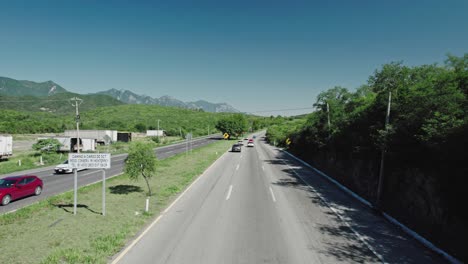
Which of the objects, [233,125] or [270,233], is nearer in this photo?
[270,233]

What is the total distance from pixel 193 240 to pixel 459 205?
10.1 metres

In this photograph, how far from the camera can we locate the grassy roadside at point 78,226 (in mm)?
8203

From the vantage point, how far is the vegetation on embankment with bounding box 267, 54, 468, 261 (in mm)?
9453

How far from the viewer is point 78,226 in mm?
10836

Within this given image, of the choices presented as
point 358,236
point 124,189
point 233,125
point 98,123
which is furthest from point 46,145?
point 98,123

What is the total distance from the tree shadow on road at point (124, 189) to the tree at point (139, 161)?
5.50ft

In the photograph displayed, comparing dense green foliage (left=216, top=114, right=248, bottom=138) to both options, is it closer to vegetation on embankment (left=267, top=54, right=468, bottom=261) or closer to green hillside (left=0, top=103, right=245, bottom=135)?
green hillside (left=0, top=103, right=245, bottom=135)

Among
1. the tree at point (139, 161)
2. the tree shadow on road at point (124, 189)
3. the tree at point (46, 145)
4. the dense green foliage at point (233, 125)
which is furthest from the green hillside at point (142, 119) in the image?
the tree at point (139, 161)

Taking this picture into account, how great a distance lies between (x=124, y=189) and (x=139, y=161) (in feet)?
11.0

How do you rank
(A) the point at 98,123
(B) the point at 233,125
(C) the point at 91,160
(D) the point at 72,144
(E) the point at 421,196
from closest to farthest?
(E) the point at 421,196
(C) the point at 91,160
(D) the point at 72,144
(B) the point at 233,125
(A) the point at 98,123

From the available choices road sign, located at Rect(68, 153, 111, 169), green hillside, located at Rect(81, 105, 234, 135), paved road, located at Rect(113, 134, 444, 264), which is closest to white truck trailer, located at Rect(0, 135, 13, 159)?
road sign, located at Rect(68, 153, 111, 169)

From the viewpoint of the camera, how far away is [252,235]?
10195 millimetres

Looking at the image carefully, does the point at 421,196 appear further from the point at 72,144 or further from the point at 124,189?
the point at 72,144

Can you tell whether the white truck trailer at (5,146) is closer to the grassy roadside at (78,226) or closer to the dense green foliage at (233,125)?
the grassy roadside at (78,226)
